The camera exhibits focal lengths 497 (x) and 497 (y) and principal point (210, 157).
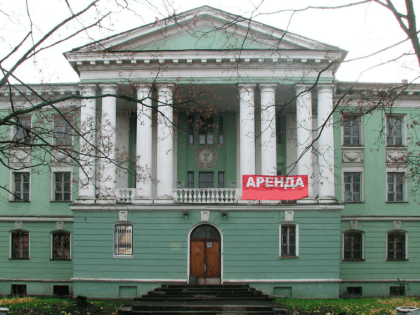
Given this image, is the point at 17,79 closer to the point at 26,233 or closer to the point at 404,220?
the point at 26,233

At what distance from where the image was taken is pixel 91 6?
10938mm

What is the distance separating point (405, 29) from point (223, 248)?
1464cm

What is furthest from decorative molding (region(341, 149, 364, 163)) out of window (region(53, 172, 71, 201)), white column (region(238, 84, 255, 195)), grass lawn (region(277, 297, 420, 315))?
window (region(53, 172, 71, 201))

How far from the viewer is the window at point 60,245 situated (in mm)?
26500

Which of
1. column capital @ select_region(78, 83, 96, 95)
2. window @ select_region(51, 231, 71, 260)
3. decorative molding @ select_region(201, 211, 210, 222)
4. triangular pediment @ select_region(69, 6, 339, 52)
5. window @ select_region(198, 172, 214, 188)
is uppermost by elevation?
triangular pediment @ select_region(69, 6, 339, 52)

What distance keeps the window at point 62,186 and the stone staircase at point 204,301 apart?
829 cm

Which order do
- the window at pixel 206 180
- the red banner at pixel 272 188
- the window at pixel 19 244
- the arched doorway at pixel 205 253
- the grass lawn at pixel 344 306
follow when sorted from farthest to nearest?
the window at pixel 19 244
the window at pixel 206 180
the arched doorway at pixel 205 253
the red banner at pixel 272 188
the grass lawn at pixel 344 306

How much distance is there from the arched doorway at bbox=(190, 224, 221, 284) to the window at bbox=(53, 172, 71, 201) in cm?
805

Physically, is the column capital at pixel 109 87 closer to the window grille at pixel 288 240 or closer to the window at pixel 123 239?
the window at pixel 123 239

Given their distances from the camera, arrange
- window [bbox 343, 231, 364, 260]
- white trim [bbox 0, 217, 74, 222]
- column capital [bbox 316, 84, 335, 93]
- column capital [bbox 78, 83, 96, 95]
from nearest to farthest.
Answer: column capital [bbox 78, 83, 96, 95]
column capital [bbox 316, 84, 335, 93]
window [bbox 343, 231, 364, 260]
white trim [bbox 0, 217, 74, 222]

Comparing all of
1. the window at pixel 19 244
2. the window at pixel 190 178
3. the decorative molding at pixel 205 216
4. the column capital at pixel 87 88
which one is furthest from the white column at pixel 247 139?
the window at pixel 19 244

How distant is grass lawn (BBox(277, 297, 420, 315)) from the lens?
19047 millimetres

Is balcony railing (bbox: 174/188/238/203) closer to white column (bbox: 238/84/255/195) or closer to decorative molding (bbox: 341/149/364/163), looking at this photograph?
white column (bbox: 238/84/255/195)

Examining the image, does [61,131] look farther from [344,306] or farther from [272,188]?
[344,306]
